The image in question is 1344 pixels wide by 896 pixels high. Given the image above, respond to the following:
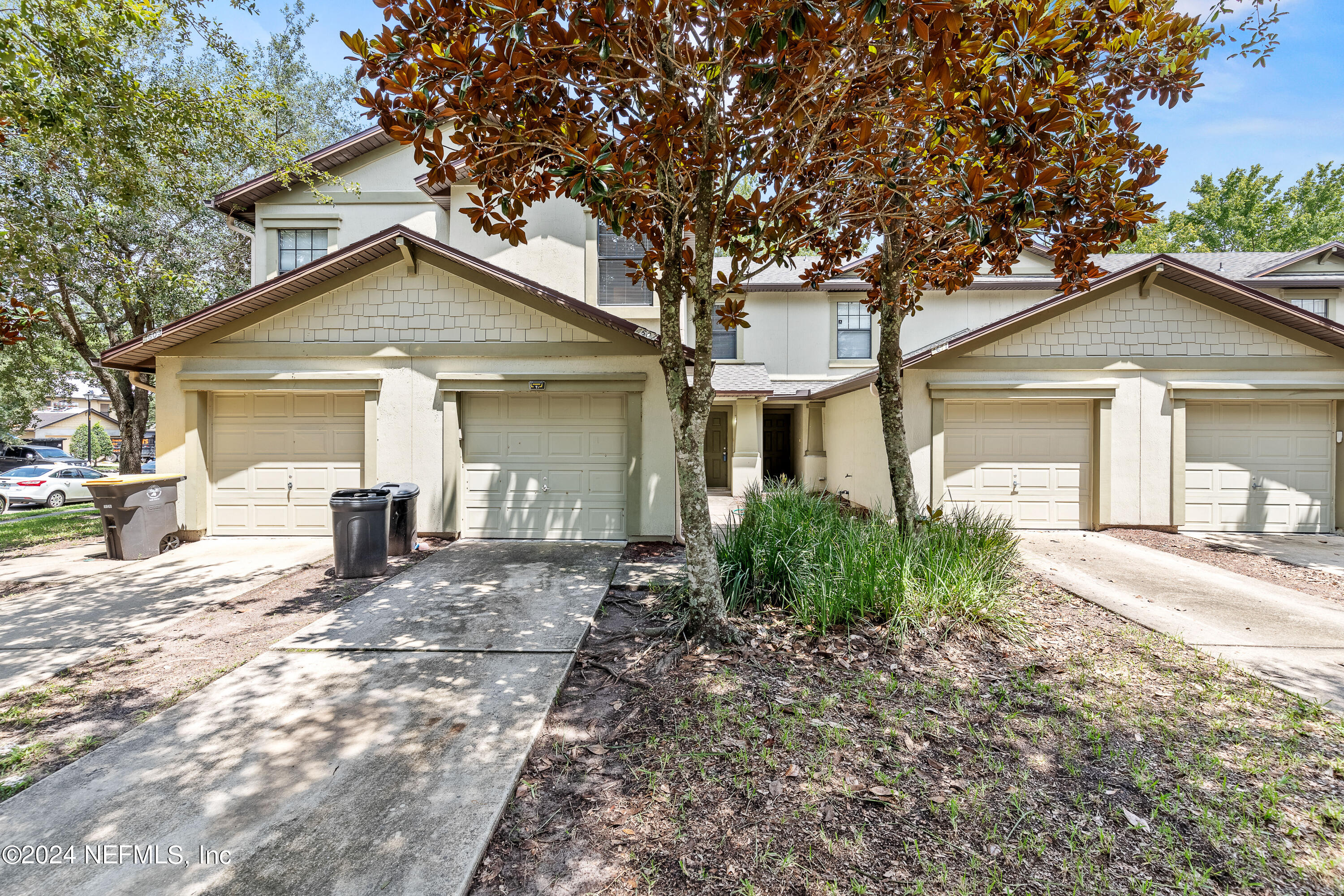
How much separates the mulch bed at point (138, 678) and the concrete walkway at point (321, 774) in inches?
9.0

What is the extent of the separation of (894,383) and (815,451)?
28.5 feet

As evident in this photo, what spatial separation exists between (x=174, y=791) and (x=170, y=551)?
7.27m

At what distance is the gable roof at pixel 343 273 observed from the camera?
8.32m

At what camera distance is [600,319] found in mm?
8367

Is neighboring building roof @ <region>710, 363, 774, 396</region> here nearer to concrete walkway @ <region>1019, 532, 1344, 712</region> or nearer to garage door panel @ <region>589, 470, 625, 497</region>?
garage door panel @ <region>589, 470, 625, 497</region>

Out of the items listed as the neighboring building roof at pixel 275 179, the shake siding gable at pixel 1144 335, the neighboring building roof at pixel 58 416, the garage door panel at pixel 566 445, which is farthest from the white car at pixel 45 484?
the neighboring building roof at pixel 58 416

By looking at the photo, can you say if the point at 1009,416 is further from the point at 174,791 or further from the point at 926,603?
Result: the point at 174,791

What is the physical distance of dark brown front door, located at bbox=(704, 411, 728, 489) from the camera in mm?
16328

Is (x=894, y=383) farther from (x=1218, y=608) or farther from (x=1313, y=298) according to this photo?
(x=1313, y=298)

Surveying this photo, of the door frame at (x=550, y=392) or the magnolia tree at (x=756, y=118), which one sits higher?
the magnolia tree at (x=756, y=118)

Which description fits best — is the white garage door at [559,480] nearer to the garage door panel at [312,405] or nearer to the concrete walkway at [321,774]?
the garage door panel at [312,405]

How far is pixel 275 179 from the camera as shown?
1231 centimetres

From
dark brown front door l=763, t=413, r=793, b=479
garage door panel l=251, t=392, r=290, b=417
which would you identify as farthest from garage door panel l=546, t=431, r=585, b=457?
dark brown front door l=763, t=413, r=793, b=479

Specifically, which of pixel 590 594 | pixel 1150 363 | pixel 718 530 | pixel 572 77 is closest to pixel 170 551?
pixel 590 594
